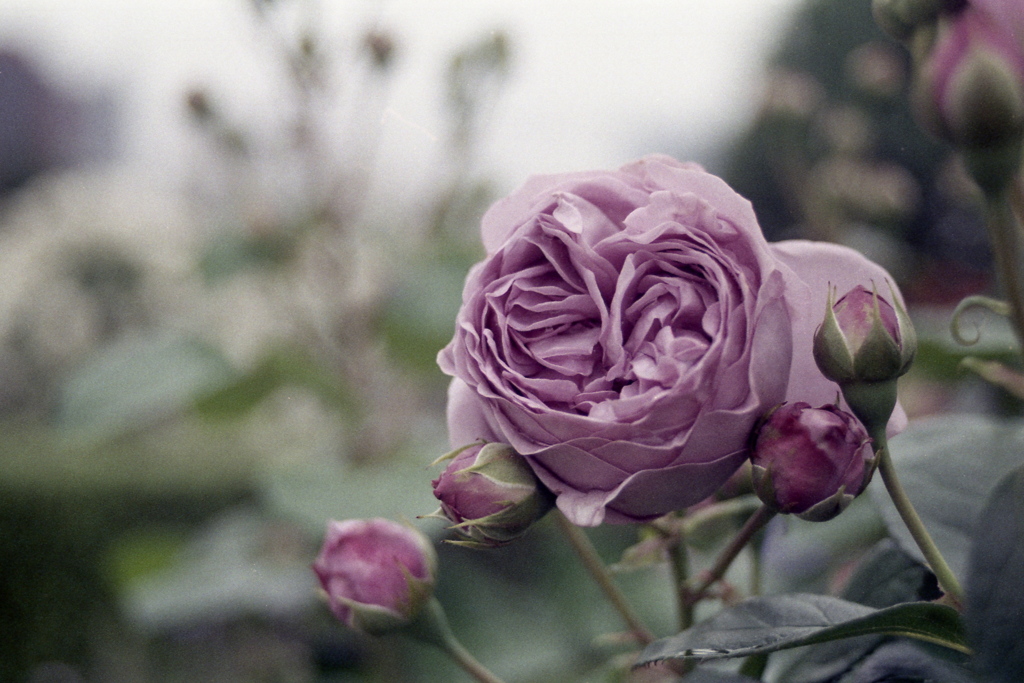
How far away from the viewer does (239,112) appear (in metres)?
1.04

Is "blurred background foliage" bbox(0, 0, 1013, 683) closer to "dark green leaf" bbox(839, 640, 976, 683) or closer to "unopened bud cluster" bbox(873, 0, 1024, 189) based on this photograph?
"dark green leaf" bbox(839, 640, 976, 683)

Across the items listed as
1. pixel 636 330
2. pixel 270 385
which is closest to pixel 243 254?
pixel 270 385

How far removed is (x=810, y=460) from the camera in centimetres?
21

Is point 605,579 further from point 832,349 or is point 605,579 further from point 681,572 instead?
point 832,349

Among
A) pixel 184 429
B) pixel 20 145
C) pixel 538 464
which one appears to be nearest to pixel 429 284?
pixel 538 464

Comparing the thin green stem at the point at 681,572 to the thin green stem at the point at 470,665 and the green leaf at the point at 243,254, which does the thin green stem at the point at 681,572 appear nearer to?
the thin green stem at the point at 470,665

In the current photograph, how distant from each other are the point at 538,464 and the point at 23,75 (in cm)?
362

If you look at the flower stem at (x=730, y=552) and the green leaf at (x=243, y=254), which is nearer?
the flower stem at (x=730, y=552)

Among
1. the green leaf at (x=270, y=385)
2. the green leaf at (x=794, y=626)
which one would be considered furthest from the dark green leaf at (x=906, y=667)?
the green leaf at (x=270, y=385)

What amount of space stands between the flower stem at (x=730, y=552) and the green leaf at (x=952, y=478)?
0.19 feet

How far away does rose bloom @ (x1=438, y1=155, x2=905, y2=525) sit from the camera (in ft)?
0.70

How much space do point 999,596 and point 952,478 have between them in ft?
0.50

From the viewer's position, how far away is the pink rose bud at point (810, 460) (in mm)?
212

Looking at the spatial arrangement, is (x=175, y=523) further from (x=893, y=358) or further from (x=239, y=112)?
(x=893, y=358)
